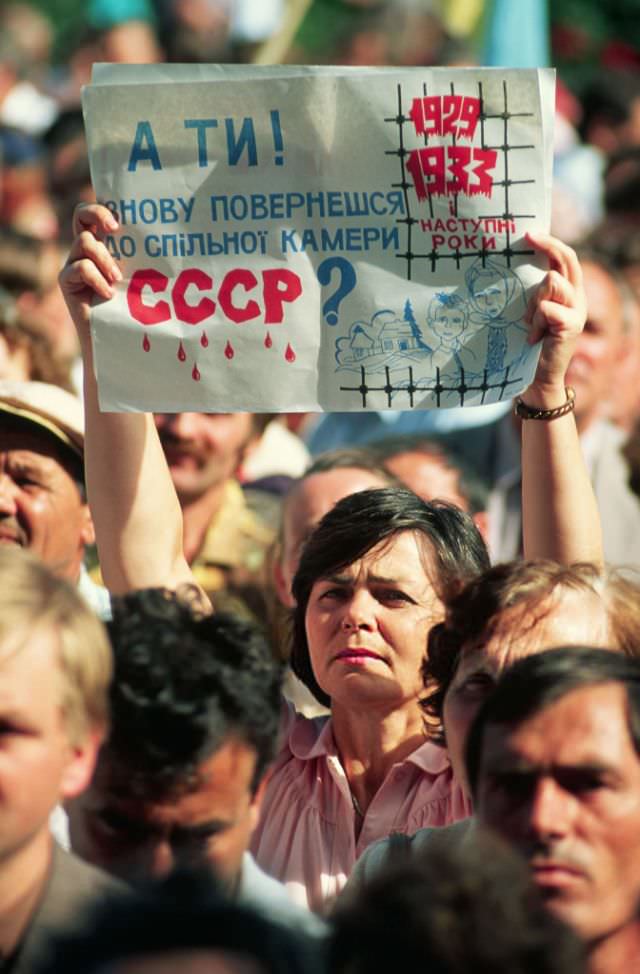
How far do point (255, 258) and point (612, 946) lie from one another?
1549 millimetres

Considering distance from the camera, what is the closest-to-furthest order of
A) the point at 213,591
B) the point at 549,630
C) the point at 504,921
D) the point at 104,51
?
the point at 504,921 < the point at 549,630 < the point at 213,591 < the point at 104,51

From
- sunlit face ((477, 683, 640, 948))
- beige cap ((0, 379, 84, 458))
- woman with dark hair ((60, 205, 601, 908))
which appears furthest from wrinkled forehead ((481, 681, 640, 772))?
beige cap ((0, 379, 84, 458))

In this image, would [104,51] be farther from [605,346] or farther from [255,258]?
[255,258]

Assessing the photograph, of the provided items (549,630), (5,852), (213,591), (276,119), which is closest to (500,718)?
(549,630)

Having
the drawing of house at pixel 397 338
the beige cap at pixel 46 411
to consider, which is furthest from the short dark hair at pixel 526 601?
the beige cap at pixel 46 411

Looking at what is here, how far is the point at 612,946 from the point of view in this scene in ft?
7.75

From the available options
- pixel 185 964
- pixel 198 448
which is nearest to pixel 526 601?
pixel 185 964

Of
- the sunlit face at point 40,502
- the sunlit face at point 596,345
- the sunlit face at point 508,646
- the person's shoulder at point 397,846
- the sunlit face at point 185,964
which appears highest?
the sunlit face at point 596,345

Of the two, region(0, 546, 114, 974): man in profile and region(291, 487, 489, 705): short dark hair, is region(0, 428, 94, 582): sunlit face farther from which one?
region(0, 546, 114, 974): man in profile

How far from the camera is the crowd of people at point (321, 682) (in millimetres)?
2047

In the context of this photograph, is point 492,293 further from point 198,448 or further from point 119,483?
point 198,448

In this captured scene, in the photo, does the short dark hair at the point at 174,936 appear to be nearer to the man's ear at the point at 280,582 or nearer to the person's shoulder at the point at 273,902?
the person's shoulder at the point at 273,902

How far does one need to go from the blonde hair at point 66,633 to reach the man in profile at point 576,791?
0.56m

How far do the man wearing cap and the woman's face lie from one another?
2.51 feet
